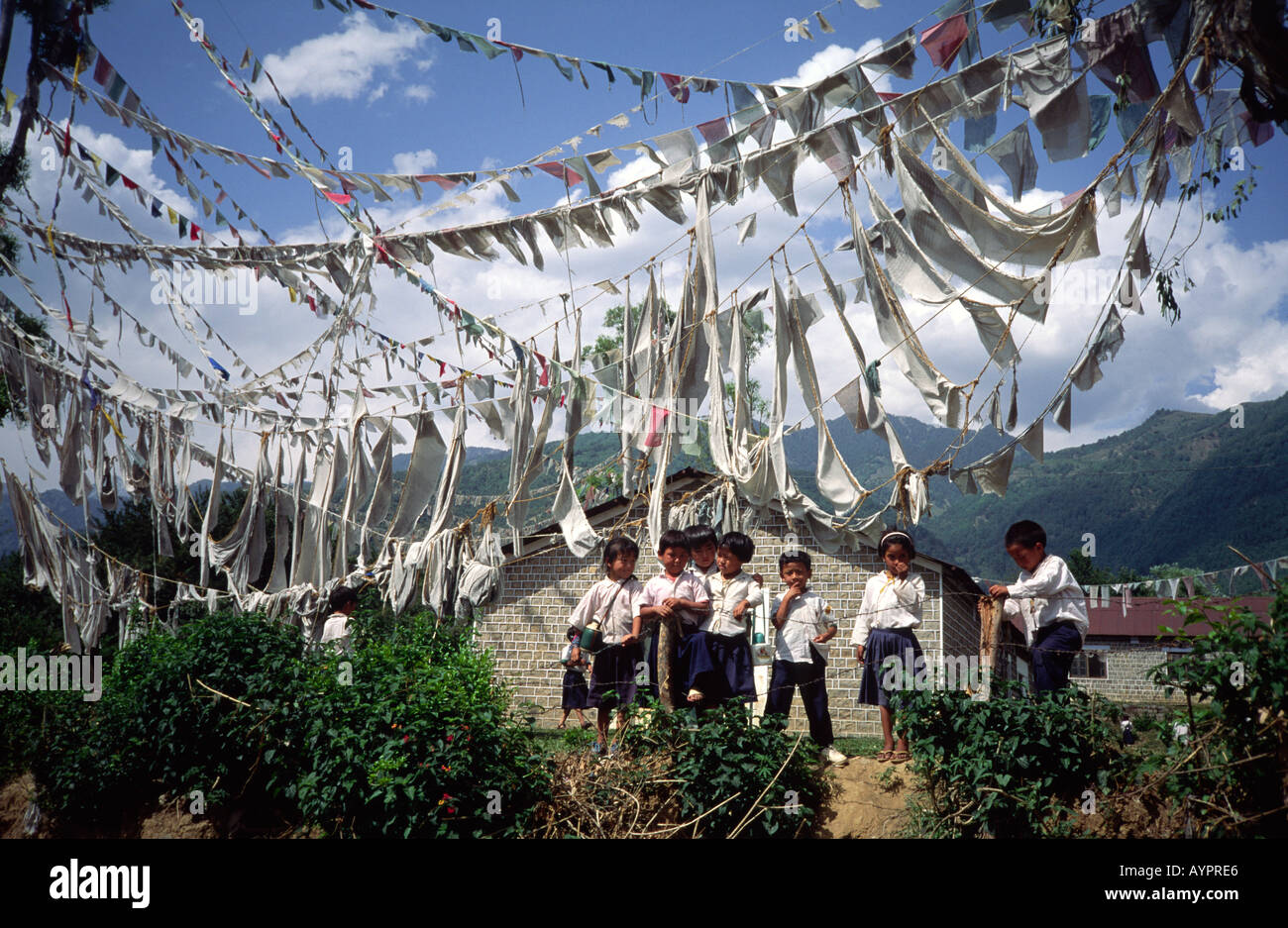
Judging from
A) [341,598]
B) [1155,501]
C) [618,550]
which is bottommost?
[341,598]

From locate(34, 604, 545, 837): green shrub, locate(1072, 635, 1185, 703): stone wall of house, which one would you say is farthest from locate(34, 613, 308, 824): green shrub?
locate(1072, 635, 1185, 703): stone wall of house

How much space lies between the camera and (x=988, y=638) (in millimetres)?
4738

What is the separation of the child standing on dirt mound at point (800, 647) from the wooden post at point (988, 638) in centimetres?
86

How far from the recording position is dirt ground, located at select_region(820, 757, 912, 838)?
15.5 feet

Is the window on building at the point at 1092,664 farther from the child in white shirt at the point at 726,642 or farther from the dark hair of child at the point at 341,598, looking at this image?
the dark hair of child at the point at 341,598

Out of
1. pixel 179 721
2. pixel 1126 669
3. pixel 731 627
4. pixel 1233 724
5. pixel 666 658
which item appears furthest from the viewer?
pixel 1126 669

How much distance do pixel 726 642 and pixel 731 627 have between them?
0.31 ft

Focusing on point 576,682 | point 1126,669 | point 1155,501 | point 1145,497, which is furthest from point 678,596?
point 1145,497

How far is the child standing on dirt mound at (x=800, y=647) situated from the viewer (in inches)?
211

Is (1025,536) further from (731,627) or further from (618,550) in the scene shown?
(618,550)

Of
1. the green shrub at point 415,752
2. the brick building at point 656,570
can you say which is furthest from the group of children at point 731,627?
the brick building at point 656,570

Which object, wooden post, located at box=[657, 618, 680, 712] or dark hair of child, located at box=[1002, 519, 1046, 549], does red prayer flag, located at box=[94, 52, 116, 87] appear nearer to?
wooden post, located at box=[657, 618, 680, 712]

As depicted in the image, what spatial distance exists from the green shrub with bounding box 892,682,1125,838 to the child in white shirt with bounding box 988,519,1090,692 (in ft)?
1.04
